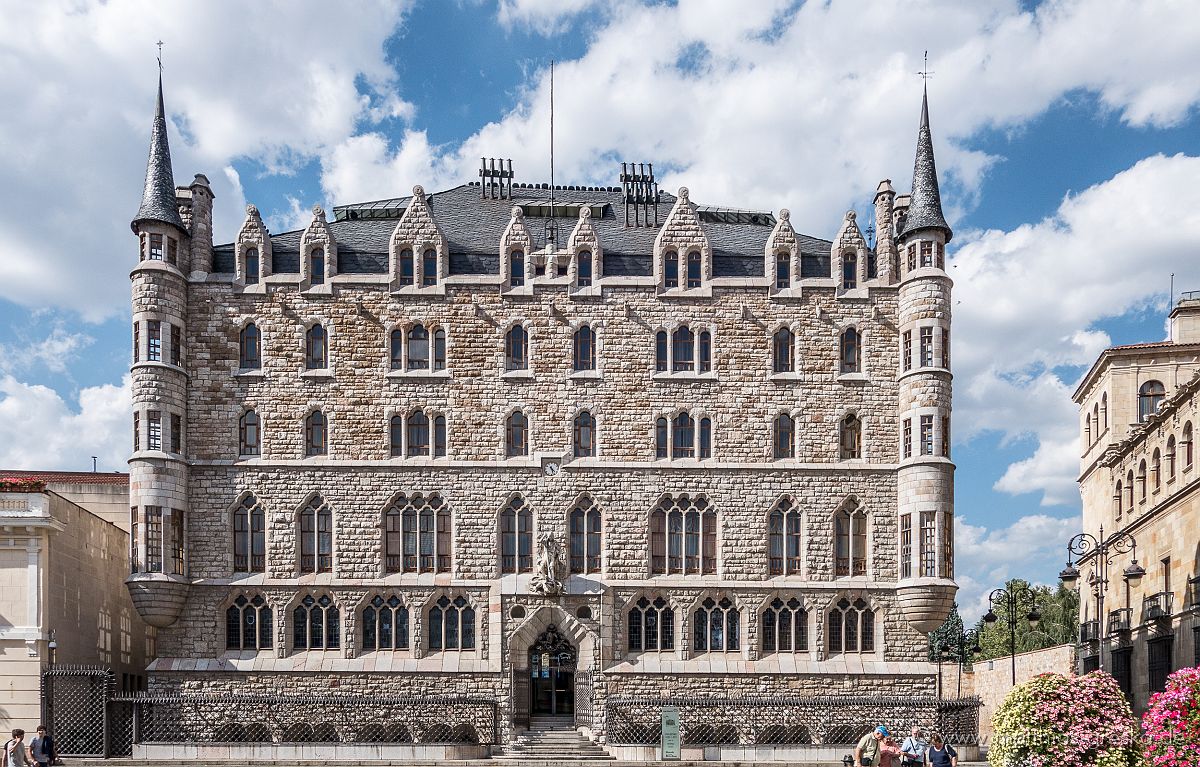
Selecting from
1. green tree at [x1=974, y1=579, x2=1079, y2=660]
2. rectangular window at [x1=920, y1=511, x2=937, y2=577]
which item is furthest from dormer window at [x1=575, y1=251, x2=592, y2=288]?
green tree at [x1=974, y1=579, x2=1079, y2=660]

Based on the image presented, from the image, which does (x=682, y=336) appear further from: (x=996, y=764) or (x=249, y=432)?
(x=996, y=764)

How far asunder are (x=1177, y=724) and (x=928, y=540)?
71.6 ft

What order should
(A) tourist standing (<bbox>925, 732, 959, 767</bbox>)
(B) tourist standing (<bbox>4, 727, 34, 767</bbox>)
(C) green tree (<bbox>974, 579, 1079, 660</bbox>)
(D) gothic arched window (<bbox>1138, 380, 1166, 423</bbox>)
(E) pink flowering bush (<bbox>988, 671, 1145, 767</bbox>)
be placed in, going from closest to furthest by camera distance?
(E) pink flowering bush (<bbox>988, 671, 1145, 767</bbox>) → (A) tourist standing (<bbox>925, 732, 959, 767</bbox>) → (B) tourist standing (<bbox>4, 727, 34, 767</bbox>) → (D) gothic arched window (<bbox>1138, 380, 1166, 423</bbox>) → (C) green tree (<bbox>974, 579, 1079, 660</bbox>)

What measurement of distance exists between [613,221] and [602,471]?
1019cm

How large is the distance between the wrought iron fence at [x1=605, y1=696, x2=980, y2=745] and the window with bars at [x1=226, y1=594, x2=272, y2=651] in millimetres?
11789

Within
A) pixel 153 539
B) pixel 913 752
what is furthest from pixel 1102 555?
pixel 153 539

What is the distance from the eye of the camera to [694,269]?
4316 cm

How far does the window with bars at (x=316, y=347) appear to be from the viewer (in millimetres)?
42625

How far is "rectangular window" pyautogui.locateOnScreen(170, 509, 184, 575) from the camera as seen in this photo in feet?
133

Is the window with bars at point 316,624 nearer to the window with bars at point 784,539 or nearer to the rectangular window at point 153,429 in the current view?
the rectangular window at point 153,429

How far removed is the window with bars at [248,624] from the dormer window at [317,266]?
35.8ft

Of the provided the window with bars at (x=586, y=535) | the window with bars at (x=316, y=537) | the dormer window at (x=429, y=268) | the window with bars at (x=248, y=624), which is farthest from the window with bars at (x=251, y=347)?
the window with bars at (x=586, y=535)

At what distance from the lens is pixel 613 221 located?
46656mm

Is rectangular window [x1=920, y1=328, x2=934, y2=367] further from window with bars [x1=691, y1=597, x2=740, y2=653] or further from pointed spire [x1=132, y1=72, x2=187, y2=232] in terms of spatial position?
pointed spire [x1=132, y1=72, x2=187, y2=232]
